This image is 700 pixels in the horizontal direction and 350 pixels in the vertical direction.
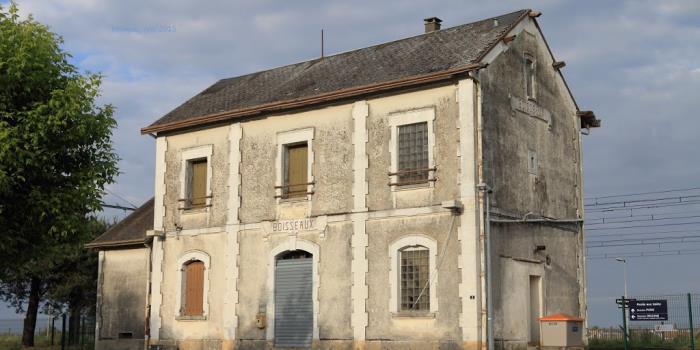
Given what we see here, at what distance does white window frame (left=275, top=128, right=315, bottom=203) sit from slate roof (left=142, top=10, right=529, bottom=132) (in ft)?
3.49

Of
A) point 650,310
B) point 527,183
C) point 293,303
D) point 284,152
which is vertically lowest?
point 650,310

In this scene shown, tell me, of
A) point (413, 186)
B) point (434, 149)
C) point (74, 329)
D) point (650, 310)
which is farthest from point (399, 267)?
point (74, 329)

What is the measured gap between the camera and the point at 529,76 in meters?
26.0

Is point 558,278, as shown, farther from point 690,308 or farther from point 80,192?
point 80,192

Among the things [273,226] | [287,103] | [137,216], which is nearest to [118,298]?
[137,216]

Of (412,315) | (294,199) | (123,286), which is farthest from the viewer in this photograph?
(123,286)

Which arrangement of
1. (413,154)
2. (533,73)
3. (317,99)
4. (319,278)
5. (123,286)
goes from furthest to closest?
(123,286) → (533,73) → (317,99) → (319,278) → (413,154)

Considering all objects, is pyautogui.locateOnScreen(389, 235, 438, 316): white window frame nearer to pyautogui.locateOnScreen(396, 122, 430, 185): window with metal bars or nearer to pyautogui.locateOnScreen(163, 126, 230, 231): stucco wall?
pyautogui.locateOnScreen(396, 122, 430, 185): window with metal bars

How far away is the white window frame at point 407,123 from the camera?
76.5 ft

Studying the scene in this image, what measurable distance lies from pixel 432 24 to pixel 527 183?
674cm

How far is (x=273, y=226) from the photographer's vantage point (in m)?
26.4

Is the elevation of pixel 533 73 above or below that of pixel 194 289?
above

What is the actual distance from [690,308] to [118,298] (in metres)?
19.1

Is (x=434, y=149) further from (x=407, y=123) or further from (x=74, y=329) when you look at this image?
(x=74, y=329)
